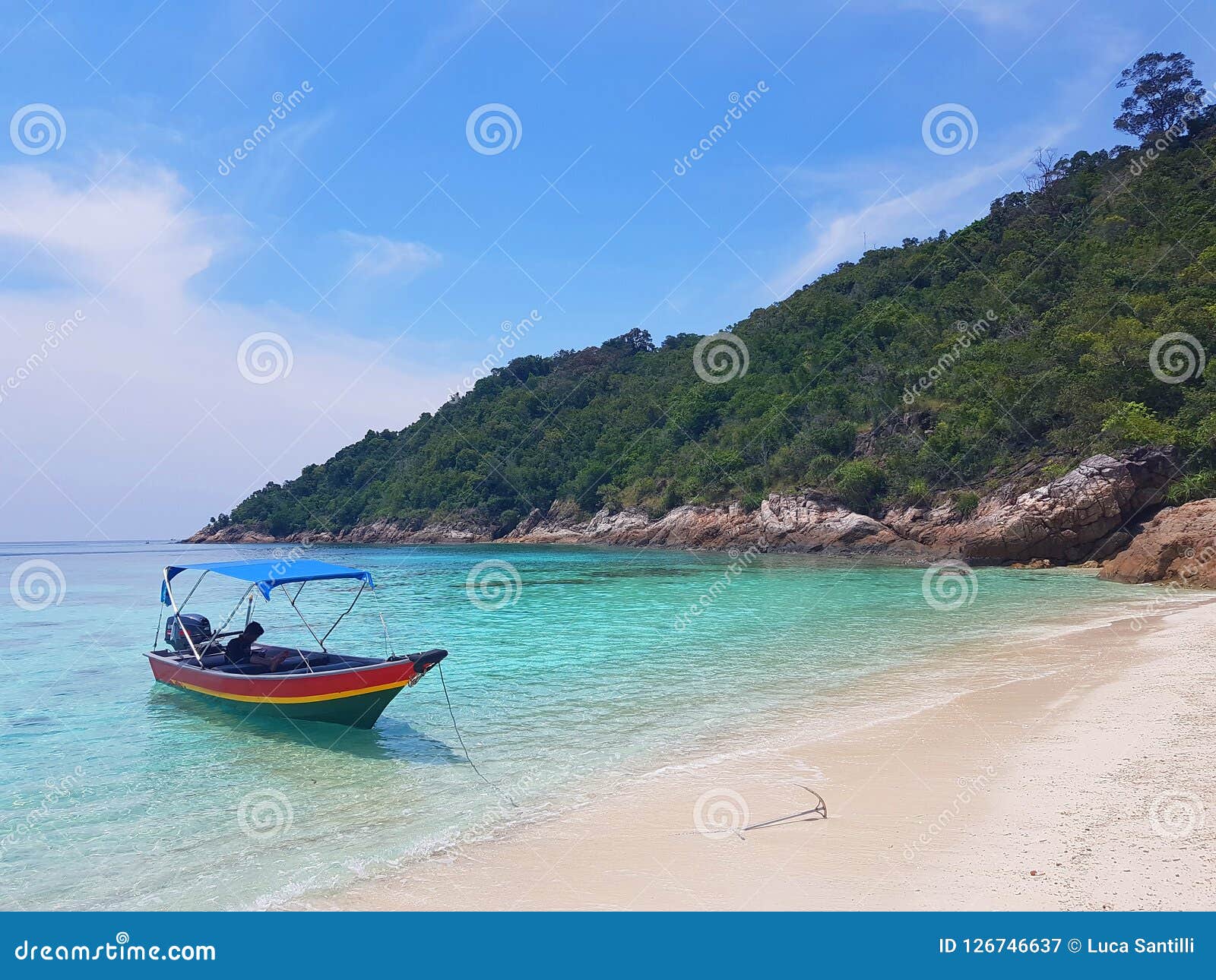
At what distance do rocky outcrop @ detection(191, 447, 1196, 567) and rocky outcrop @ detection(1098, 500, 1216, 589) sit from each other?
6.26m

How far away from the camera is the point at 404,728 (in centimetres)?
1088

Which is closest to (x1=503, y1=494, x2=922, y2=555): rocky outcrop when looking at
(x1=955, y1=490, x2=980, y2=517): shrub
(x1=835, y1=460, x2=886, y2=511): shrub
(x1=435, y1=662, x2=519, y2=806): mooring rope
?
(x1=835, y1=460, x2=886, y2=511): shrub

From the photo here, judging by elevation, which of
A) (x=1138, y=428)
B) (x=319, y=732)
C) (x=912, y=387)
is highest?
(x=912, y=387)

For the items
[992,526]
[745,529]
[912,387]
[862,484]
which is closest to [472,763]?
[992,526]

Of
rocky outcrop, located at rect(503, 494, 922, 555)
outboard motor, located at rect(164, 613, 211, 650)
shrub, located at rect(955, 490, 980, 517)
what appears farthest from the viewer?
rocky outcrop, located at rect(503, 494, 922, 555)

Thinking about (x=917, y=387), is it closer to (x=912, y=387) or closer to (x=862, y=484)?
(x=912, y=387)

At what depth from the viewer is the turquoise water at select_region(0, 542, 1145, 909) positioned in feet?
21.4

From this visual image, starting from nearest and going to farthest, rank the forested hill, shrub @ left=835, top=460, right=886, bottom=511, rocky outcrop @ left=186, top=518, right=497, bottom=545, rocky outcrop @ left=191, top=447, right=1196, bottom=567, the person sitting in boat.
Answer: the person sitting in boat, rocky outcrop @ left=191, top=447, right=1196, bottom=567, the forested hill, shrub @ left=835, top=460, right=886, bottom=511, rocky outcrop @ left=186, top=518, right=497, bottom=545

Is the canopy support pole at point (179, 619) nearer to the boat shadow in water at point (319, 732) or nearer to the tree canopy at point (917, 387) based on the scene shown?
the boat shadow in water at point (319, 732)

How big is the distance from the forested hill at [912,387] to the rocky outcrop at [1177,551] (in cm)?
604

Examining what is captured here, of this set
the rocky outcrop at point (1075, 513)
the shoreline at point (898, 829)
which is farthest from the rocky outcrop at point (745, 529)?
the shoreline at point (898, 829)

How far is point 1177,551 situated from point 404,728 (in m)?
26.8

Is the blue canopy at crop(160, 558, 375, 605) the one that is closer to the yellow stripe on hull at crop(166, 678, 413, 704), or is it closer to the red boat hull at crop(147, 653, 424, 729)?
the red boat hull at crop(147, 653, 424, 729)

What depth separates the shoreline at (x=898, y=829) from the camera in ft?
16.5
